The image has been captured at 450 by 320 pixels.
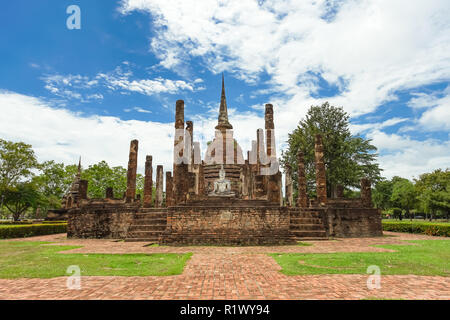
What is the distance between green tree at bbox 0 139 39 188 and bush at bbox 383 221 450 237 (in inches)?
1342

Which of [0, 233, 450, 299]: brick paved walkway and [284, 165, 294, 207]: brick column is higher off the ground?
[284, 165, 294, 207]: brick column

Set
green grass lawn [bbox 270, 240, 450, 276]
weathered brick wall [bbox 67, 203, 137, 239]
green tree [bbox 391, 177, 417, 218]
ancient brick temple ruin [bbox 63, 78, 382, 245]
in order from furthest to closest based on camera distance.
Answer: green tree [bbox 391, 177, 417, 218] < weathered brick wall [bbox 67, 203, 137, 239] < ancient brick temple ruin [bbox 63, 78, 382, 245] < green grass lawn [bbox 270, 240, 450, 276]

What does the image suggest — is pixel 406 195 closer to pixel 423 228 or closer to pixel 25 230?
pixel 423 228

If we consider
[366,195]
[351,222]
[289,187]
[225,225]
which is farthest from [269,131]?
[289,187]

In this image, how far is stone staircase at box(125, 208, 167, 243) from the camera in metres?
13.7

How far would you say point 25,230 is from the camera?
59.7ft

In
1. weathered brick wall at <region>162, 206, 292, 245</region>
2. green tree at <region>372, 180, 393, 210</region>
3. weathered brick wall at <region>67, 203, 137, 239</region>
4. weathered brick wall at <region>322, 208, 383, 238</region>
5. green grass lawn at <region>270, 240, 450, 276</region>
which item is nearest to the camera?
green grass lawn at <region>270, 240, 450, 276</region>

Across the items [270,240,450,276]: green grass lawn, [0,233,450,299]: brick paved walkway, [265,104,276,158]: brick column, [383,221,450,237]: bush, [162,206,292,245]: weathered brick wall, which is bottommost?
[383,221,450,237]: bush

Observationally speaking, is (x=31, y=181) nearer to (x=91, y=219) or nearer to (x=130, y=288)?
(x=91, y=219)

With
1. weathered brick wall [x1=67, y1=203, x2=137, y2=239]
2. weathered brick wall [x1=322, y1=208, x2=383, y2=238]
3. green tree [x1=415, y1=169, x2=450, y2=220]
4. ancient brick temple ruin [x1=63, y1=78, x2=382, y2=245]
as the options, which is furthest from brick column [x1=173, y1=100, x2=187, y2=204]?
green tree [x1=415, y1=169, x2=450, y2=220]

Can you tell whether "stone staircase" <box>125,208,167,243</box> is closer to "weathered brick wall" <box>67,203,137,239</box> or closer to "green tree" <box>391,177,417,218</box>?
"weathered brick wall" <box>67,203,137,239</box>

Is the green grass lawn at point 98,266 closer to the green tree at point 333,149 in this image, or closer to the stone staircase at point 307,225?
the stone staircase at point 307,225

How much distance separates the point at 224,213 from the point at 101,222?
8647mm
